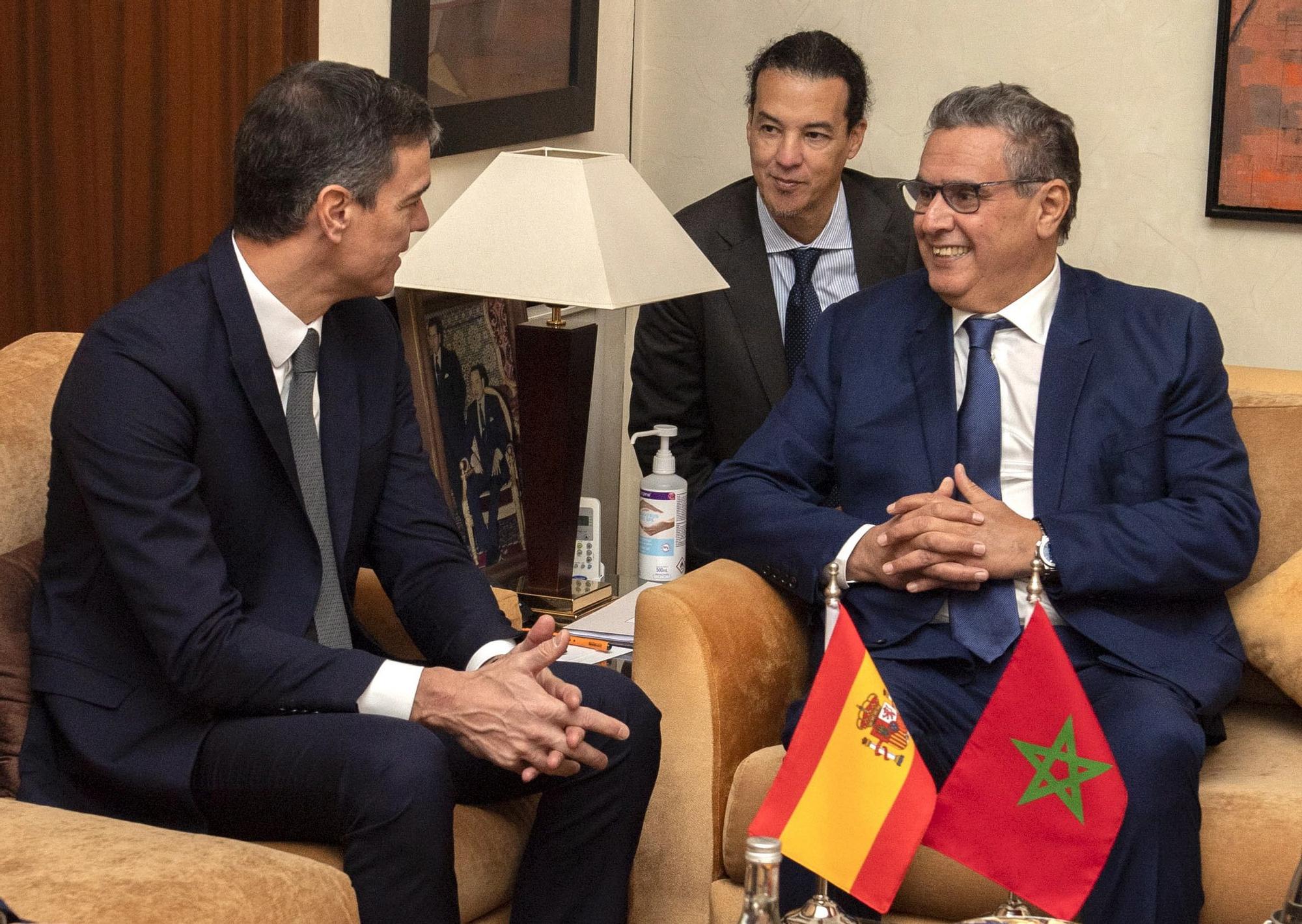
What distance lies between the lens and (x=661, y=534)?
107 inches

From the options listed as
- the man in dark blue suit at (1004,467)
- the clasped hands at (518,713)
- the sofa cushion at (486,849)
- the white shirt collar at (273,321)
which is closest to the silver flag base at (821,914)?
the clasped hands at (518,713)

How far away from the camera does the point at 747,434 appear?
3.10m

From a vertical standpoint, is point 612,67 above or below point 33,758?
above

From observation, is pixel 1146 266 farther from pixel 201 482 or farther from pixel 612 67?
pixel 201 482

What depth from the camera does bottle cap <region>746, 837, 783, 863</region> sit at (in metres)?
1.31

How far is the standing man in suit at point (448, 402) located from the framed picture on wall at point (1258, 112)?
70.8 inches

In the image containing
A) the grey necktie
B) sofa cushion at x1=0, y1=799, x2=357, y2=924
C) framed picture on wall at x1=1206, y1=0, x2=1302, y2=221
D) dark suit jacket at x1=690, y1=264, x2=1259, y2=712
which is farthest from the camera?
framed picture on wall at x1=1206, y1=0, x2=1302, y2=221

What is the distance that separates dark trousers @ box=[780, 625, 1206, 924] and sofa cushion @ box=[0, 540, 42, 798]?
3.23ft

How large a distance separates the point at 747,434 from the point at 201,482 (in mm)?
1396

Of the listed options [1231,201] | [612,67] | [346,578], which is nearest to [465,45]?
[612,67]

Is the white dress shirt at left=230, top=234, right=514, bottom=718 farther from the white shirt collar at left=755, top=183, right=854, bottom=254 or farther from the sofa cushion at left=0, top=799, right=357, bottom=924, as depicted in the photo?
the white shirt collar at left=755, top=183, right=854, bottom=254

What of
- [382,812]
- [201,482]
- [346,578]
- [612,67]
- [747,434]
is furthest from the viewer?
[612,67]

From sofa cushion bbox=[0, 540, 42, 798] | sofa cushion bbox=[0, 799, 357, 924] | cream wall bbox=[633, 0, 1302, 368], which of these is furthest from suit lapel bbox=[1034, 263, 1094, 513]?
sofa cushion bbox=[0, 540, 42, 798]

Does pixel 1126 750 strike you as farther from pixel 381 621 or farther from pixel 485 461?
pixel 485 461
